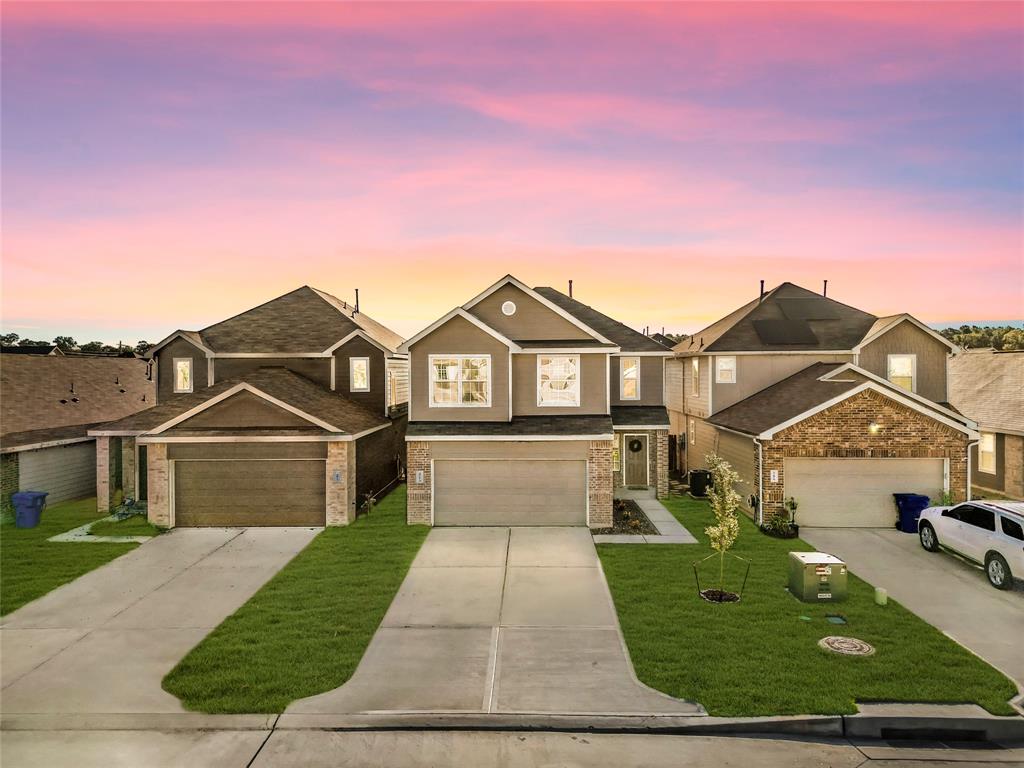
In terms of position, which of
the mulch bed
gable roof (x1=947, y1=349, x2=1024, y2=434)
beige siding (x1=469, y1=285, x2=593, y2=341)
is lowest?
the mulch bed

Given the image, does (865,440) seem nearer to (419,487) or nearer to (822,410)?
(822,410)

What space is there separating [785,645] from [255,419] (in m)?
15.8

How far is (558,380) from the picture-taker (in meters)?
19.6

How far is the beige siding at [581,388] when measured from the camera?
63.6 feet

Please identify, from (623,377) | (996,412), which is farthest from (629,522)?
(996,412)

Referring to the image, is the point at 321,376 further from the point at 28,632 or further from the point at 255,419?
the point at 28,632

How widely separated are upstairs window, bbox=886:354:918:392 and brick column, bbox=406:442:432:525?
1916cm

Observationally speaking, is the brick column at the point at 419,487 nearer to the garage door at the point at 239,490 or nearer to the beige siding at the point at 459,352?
the beige siding at the point at 459,352

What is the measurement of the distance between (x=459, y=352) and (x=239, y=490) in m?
8.28

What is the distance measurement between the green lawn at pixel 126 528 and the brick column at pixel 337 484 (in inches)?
205

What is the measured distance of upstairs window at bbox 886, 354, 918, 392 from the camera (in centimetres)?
2306

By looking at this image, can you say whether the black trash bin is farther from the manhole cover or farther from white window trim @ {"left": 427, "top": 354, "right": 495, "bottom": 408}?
the manhole cover

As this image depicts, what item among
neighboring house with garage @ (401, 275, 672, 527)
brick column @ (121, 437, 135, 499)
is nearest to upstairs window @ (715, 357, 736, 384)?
neighboring house with garage @ (401, 275, 672, 527)

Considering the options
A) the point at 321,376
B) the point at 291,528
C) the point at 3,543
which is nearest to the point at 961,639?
the point at 291,528
